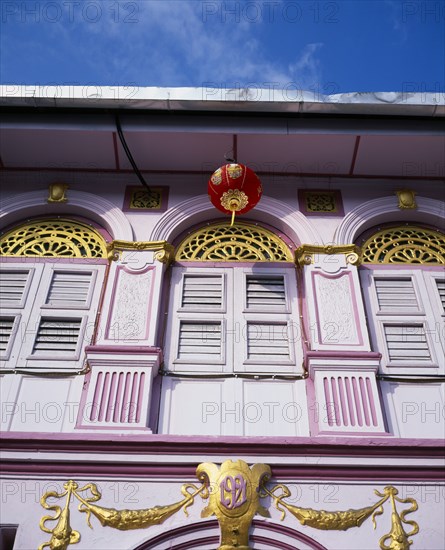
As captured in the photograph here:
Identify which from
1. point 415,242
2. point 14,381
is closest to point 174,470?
point 14,381

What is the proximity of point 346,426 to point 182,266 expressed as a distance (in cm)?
215

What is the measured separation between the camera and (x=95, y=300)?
574 centimetres

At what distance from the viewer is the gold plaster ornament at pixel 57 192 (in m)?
6.35

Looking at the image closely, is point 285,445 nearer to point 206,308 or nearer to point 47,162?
point 206,308

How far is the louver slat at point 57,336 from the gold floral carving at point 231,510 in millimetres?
1308

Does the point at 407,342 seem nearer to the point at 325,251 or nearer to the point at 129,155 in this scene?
the point at 325,251

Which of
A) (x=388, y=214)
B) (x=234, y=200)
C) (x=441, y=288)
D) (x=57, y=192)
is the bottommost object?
(x=441, y=288)

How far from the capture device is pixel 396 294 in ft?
19.4

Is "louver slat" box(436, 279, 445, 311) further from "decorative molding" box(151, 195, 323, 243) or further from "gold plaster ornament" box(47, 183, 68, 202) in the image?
"gold plaster ornament" box(47, 183, 68, 202)

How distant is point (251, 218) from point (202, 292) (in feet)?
3.40

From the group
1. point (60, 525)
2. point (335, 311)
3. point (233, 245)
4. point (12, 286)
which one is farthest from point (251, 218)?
point (60, 525)

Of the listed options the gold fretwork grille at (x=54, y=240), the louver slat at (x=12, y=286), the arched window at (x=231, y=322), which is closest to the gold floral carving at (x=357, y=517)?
the arched window at (x=231, y=322)

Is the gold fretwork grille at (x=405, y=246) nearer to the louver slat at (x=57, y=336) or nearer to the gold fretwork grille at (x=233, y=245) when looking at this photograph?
the gold fretwork grille at (x=233, y=245)

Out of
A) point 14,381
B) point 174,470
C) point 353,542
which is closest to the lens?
point 353,542
